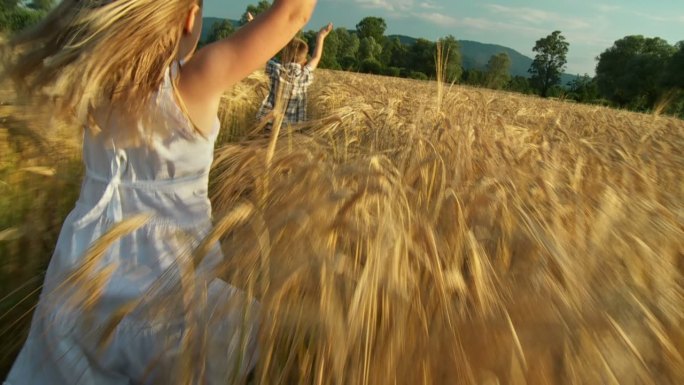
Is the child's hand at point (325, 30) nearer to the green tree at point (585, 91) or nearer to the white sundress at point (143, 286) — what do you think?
the white sundress at point (143, 286)

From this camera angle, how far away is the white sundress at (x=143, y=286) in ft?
2.25

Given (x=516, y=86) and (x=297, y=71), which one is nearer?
(x=297, y=71)

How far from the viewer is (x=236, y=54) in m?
1.33

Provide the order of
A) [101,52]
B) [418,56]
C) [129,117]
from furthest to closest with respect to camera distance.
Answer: [418,56]
[129,117]
[101,52]

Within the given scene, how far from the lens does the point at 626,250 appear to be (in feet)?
2.93

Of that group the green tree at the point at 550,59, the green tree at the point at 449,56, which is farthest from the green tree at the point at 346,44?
the green tree at the point at 449,56

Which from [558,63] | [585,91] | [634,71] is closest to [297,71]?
[585,91]

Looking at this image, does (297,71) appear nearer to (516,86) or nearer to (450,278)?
(450,278)

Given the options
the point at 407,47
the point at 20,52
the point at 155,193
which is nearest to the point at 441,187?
the point at 155,193

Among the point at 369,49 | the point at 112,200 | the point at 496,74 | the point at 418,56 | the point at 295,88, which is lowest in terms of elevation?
the point at 418,56

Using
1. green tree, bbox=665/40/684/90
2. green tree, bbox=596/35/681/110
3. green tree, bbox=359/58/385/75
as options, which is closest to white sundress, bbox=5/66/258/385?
green tree, bbox=359/58/385/75

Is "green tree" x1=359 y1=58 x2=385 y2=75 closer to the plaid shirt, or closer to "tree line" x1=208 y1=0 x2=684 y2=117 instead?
"tree line" x1=208 y1=0 x2=684 y2=117

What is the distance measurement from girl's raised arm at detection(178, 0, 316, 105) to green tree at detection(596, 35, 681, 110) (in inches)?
1962

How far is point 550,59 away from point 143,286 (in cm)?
8890
